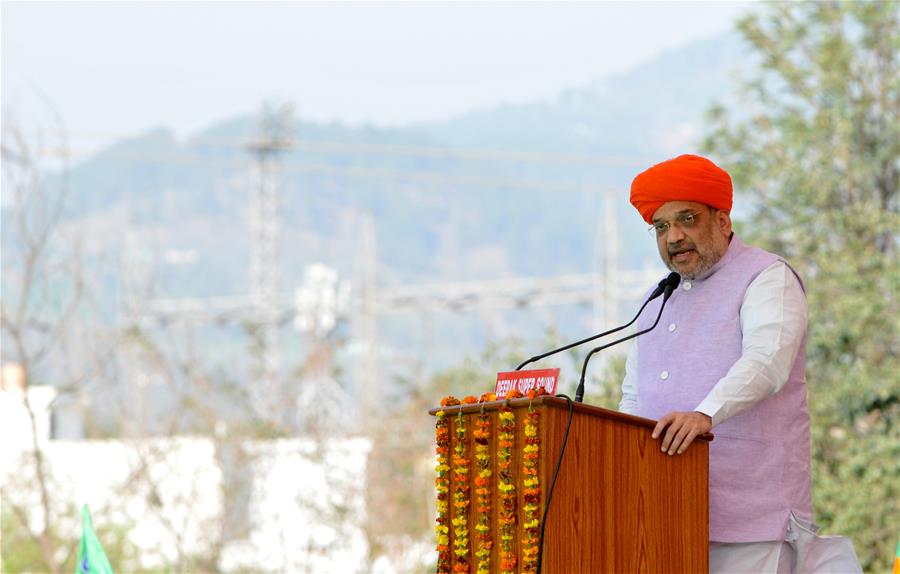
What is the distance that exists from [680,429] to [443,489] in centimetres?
55

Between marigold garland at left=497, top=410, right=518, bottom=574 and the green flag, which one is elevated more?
marigold garland at left=497, top=410, right=518, bottom=574

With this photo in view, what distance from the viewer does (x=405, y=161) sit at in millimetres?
129000

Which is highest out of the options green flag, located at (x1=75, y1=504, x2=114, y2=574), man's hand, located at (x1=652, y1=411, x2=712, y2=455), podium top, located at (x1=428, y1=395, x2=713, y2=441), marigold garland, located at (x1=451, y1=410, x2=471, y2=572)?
podium top, located at (x1=428, y1=395, x2=713, y2=441)

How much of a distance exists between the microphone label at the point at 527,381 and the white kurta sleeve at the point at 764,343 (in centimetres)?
35

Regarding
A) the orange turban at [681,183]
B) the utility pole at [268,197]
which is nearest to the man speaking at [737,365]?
the orange turban at [681,183]

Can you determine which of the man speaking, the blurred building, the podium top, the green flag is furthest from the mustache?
the blurred building

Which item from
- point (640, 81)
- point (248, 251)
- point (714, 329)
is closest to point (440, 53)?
point (248, 251)

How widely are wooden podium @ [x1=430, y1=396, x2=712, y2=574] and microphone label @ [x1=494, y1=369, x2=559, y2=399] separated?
7cm

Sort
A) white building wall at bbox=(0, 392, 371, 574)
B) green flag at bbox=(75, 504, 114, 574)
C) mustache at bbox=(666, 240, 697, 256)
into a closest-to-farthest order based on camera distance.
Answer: mustache at bbox=(666, 240, 697, 256), green flag at bbox=(75, 504, 114, 574), white building wall at bbox=(0, 392, 371, 574)

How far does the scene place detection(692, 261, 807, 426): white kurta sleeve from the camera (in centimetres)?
301

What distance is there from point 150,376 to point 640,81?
11221 centimetres

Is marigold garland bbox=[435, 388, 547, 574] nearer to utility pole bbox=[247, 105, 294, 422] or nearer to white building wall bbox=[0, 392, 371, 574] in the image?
white building wall bbox=[0, 392, 371, 574]

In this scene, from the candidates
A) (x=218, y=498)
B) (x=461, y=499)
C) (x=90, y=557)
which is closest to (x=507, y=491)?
(x=461, y=499)

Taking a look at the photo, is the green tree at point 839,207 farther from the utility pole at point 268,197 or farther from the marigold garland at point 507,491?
the utility pole at point 268,197
